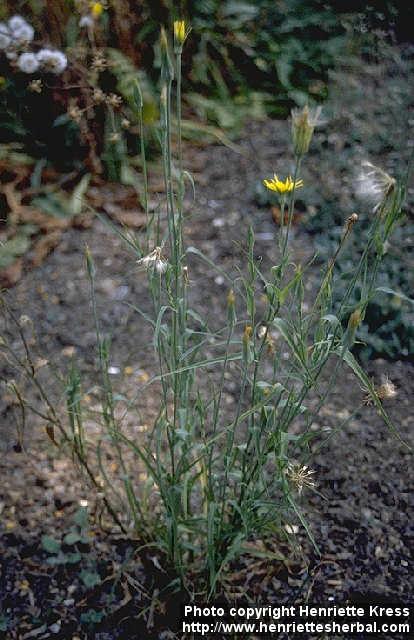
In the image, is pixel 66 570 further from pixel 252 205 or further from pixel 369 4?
→ pixel 369 4

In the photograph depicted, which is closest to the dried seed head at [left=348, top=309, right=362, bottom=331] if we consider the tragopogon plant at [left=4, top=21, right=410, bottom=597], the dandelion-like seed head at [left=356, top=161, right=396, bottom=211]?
the tragopogon plant at [left=4, top=21, right=410, bottom=597]

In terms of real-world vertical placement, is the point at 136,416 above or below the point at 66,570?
above

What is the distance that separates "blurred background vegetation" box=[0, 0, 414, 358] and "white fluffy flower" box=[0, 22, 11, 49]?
20cm

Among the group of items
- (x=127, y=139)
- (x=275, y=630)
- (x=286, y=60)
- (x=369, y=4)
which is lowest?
(x=275, y=630)

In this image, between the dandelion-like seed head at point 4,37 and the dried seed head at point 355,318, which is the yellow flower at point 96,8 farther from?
the dried seed head at point 355,318

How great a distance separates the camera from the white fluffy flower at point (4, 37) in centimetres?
244

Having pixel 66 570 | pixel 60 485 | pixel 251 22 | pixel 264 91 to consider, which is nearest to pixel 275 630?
pixel 66 570

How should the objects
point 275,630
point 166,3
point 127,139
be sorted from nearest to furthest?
point 275,630, point 127,139, point 166,3

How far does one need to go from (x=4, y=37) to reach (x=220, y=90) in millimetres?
1200

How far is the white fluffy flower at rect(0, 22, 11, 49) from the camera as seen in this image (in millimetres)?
Result: 2439

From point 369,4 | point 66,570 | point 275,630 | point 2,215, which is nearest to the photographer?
point 275,630

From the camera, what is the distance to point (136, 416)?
6.88ft

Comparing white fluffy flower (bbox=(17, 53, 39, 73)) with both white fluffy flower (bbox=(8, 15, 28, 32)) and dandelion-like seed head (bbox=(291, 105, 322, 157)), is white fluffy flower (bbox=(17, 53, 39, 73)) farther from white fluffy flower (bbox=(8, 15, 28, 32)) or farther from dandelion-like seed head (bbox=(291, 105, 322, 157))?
dandelion-like seed head (bbox=(291, 105, 322, 157))

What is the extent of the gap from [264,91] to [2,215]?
145cm
